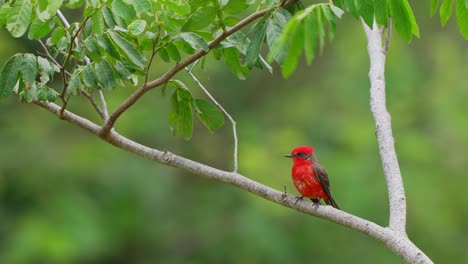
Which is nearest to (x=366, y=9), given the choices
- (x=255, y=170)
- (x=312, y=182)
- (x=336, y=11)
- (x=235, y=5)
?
(x=336, y=11)

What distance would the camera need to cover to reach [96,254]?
1288cm

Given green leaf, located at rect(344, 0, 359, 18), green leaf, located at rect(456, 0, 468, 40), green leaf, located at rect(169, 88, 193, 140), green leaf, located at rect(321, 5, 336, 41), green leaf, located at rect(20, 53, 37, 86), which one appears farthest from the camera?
green leaf, located at rect(169, 88, 193, 140)

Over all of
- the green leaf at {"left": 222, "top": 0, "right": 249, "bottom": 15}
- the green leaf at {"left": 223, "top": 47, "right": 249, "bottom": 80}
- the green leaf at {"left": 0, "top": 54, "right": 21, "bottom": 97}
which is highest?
the green leaf at {"left": 222, "top": 0, "right": 249, "bottom": 15}

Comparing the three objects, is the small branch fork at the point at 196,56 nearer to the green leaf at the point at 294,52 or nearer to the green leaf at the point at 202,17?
the green leaf at the point at 202,17

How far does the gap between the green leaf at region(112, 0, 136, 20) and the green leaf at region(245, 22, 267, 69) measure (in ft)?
1.54

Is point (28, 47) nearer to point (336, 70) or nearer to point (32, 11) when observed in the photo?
point (336, 70)

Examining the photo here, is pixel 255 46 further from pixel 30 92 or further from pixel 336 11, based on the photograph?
pixel 30 92

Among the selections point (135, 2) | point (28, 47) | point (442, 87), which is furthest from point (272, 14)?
point (442, 87)

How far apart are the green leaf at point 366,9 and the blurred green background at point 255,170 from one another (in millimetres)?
7852

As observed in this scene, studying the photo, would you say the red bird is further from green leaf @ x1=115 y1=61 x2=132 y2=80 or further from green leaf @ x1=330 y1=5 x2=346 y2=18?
green leaf @ x1=330 y1=5 x2=346 y2=18

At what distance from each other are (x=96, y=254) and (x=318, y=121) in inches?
146

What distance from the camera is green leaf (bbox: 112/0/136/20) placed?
141 inches

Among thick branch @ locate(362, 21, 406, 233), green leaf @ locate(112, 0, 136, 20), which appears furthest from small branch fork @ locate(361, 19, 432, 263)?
green leaf @ locate(112, 0, 136, 20)

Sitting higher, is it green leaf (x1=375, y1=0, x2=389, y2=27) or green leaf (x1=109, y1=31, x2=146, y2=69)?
green leaf (x1=375, y1=0, x2=389, y2=27)
